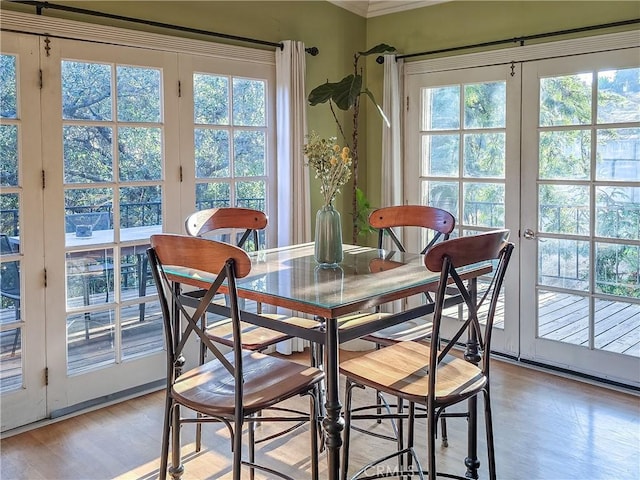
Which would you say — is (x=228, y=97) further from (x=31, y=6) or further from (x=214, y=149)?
(x=31, y=6)

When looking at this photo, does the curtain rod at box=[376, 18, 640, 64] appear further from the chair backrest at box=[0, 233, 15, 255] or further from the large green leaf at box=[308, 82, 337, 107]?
the chair backrest at box=[0, 233, 15, 255]

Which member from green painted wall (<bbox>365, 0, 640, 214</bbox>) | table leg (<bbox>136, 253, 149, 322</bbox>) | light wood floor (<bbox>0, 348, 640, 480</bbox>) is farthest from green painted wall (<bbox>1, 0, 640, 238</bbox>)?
light wood floor (<bbox>0, 348, 640, 480</bbox>)

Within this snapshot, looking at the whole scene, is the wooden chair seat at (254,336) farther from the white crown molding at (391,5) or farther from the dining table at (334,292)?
the white crown molding at (391,5)

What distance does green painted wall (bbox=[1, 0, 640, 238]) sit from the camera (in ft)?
11.6

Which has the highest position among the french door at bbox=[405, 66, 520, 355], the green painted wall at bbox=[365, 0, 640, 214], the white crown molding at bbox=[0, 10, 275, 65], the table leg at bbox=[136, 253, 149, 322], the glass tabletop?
the green painted wall at bbox=[365, 0, 640, 214]

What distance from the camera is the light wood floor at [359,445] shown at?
2.62m

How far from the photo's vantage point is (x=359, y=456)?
108 inches

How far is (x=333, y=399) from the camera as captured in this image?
6.36 ft

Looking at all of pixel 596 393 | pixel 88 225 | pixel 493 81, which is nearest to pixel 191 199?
pixel 88 225

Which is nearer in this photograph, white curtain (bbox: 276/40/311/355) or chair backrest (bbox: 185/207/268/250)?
chair backrest (bbox: 185/207/268/250)

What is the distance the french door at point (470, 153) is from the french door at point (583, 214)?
0.33ft

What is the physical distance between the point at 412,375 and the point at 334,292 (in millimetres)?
438

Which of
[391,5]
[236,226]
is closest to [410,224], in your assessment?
[236,226]

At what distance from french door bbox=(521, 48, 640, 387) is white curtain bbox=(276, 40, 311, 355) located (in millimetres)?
1476
